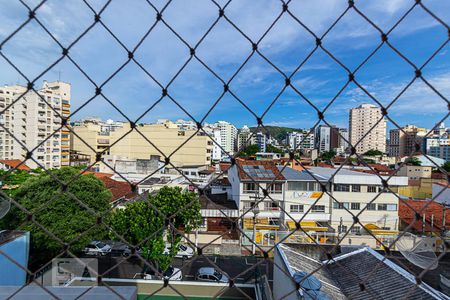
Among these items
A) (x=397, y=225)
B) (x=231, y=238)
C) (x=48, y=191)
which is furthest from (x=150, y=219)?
(x=397, y=225)

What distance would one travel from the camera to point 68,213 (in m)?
4.50

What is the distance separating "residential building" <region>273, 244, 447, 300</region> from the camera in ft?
6.58

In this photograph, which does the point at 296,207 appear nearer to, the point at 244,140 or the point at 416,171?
the point at 244,140

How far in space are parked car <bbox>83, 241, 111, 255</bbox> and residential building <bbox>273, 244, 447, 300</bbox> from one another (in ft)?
14.1

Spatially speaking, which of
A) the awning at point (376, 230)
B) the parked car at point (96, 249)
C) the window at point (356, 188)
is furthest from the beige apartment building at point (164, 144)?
the awning at point (376, 230)

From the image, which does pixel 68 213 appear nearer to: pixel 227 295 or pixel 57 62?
pixel 227 295

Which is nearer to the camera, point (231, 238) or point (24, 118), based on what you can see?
point (231, 238)

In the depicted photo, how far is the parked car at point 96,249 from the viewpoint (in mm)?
5898

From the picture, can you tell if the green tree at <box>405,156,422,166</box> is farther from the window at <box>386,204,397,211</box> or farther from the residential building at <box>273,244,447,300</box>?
the window at <box>386,204,397,211</box>

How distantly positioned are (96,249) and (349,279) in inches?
197

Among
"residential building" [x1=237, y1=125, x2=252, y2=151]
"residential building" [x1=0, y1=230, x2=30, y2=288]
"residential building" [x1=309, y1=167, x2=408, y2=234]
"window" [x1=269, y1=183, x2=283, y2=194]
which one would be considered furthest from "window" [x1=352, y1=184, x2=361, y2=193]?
"residential building" [x1=0, y1=230, x2=30, y2=288]

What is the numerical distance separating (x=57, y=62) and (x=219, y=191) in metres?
7.85

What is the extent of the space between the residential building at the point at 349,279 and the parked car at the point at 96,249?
430 centimetres

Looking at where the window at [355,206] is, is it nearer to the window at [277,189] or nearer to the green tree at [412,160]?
the green tree at [412,160]
